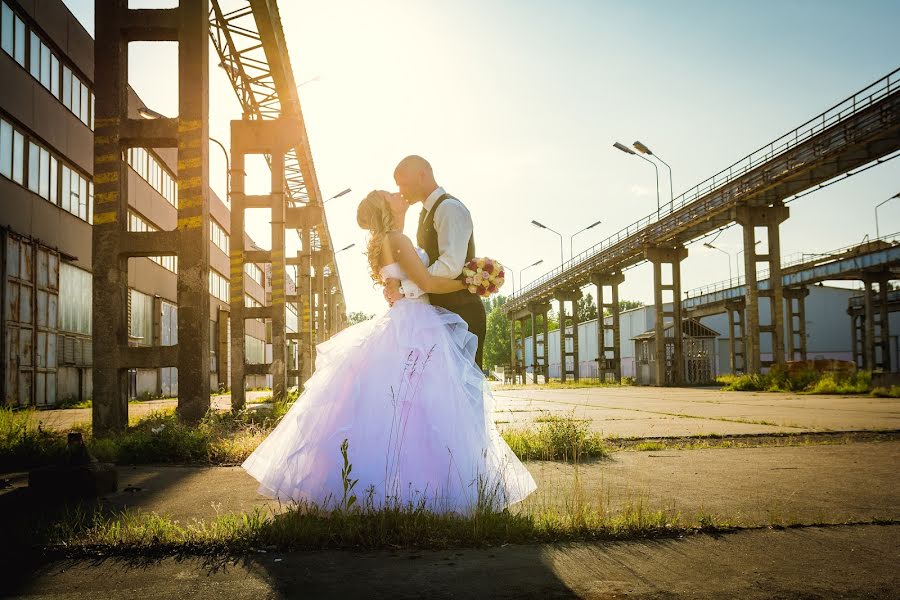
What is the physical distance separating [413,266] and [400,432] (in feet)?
2.67

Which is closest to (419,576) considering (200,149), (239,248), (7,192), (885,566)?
(885,566)

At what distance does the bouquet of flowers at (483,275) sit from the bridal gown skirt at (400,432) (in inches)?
9.0

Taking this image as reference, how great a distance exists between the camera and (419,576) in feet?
7.32

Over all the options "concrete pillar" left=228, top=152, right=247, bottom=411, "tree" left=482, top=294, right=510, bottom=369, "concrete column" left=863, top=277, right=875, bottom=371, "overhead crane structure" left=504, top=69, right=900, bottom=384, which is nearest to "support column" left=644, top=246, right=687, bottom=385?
"overhead crane structure" left=504, top=69, right=900, bottom=384

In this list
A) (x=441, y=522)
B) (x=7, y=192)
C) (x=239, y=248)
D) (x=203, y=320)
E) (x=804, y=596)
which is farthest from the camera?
(x=7, y=192)

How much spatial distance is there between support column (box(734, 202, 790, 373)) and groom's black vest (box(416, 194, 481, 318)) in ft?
74.2

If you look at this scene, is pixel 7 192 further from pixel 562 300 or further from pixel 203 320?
pixel 562 300

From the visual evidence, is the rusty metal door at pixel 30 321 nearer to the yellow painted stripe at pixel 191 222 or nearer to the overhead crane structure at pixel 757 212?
the yellow painted stripe at pixel 191 222

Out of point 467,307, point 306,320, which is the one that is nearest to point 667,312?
point 306,320

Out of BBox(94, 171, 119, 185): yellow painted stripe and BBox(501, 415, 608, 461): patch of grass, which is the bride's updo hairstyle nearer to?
BBox(501, 415, 608, 461): patch of grass

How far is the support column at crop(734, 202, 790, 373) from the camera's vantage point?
77.8ft

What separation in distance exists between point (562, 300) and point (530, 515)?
1847 inches

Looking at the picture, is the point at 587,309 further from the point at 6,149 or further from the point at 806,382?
the point at 6,149

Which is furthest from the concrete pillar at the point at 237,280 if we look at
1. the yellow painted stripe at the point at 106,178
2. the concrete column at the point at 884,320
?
the concrete column at the point at 884,320
